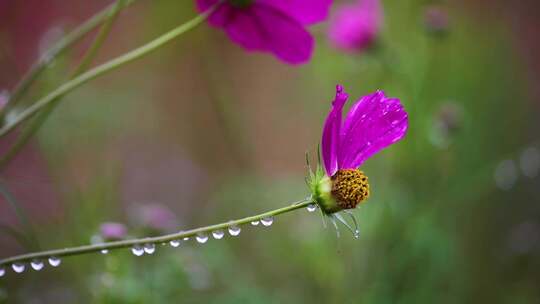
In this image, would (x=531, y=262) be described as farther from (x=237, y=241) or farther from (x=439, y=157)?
(x=237, y=241)

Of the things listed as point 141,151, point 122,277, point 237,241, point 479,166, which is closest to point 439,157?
point 479,166

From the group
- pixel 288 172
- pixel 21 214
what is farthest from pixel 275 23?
pixel 288 172

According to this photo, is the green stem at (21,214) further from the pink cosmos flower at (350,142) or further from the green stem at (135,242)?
the pink cosmos flower at (350,142)

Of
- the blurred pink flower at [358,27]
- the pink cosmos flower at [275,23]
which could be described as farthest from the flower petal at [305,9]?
the blurred pink flower at [358,27]

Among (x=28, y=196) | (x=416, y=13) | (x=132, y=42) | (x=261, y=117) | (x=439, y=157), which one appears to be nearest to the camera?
(x=439, y=157)

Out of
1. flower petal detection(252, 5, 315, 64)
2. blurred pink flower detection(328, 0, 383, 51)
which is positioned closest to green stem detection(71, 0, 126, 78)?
flower petal detection(252, 5, 315, 64)

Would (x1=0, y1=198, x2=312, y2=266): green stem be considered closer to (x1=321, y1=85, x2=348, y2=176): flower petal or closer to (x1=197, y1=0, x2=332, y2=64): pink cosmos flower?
(x1=321, y1=85, x2=348, y2=176): flower petal
